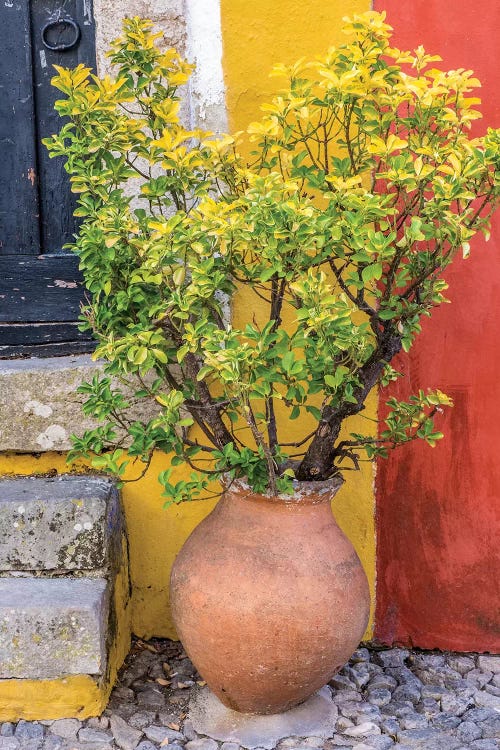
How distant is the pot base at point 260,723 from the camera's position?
2.05 m

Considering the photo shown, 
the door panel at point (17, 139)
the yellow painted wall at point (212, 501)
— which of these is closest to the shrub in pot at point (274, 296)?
the yellow painted wall at point (212, 501)

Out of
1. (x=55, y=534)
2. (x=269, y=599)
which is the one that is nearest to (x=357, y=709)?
(x=269, y=599)

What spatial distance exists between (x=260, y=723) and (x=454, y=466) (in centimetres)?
99

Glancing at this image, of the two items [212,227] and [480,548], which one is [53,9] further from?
[480,548]

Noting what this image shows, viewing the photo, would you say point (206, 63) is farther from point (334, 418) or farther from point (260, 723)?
point (260, 723)

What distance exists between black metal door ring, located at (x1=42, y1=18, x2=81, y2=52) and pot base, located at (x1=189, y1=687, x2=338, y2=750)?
2.06m

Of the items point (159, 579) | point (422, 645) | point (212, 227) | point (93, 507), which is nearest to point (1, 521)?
point (93, 507)

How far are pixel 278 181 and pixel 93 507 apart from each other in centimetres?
106

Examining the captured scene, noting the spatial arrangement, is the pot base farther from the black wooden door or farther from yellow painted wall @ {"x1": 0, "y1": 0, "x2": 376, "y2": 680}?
the black wooden door

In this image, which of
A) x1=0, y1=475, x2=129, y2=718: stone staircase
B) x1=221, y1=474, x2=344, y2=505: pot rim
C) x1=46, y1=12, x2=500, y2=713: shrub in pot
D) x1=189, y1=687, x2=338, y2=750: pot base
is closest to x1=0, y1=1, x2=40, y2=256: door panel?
x1=46, y1=12, x2=500, y2=713: shrub in pot

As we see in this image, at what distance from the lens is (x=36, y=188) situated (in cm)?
260

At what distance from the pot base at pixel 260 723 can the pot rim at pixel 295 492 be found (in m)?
0.60

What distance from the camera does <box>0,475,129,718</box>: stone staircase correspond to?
6.76 feet

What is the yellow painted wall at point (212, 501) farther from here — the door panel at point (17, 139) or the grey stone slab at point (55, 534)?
the door panel at point (17, 139)
